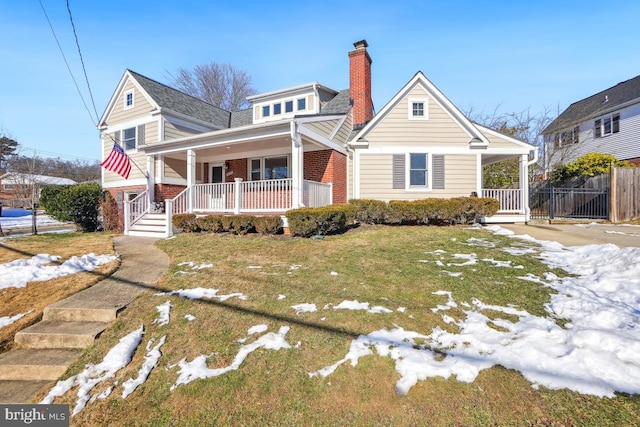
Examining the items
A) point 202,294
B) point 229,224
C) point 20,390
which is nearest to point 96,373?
point 20,390

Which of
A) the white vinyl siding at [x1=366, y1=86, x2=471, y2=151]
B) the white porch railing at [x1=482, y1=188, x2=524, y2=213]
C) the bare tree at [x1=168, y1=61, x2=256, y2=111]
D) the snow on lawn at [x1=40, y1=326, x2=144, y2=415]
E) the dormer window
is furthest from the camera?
the bare tree at [x1=168, y1=61, x2=256, y2=111]

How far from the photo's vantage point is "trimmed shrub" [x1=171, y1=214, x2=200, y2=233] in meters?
10.8

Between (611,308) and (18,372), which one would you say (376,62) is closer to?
(611,308)

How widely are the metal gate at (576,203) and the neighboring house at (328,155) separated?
300 centimetres

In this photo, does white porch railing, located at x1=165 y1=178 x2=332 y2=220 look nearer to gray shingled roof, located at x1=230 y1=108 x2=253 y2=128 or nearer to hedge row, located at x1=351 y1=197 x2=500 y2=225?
hedge row, located at x1=351 y1=197 x2=500 y2=225

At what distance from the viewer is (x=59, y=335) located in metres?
3.86

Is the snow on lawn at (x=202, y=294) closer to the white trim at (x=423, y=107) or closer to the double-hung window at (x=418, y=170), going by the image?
the double-hung window at (x=418, y=170)

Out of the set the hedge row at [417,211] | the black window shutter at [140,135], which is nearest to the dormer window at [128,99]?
the black window shutter at [140,135]

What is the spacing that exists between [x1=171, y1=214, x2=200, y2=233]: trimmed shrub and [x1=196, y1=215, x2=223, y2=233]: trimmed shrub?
20cm

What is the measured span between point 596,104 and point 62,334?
3120 cm

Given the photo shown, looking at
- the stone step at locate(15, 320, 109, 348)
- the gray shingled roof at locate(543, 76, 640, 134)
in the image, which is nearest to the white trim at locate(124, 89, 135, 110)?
the stone step at locate(15, 320, 109, 348)

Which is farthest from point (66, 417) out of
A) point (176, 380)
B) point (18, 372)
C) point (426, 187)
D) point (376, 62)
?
point (376, 62)

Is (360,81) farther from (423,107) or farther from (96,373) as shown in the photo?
(96,373)

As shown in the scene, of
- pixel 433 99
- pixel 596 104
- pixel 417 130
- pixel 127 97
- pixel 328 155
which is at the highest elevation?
pixel 596 104
